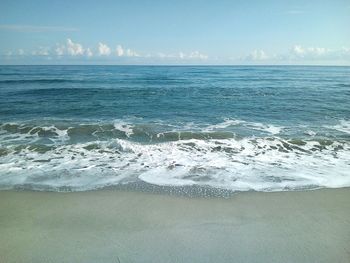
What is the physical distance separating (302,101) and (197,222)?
746 inches

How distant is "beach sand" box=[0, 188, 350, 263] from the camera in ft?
14.6

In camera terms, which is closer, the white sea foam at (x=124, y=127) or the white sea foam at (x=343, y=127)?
the white sea foam at (x=124, y=127)

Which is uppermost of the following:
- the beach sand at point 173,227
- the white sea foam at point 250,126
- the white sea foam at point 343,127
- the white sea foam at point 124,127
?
the white sea foam at point 343,127

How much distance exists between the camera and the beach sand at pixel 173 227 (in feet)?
14.6

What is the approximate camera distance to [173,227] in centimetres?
514

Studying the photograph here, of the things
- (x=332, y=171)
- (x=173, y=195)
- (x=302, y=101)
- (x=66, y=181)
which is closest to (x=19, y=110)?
(x=66, y=181)

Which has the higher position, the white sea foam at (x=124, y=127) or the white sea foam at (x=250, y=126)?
the white sea foam at (x=250, y=126)

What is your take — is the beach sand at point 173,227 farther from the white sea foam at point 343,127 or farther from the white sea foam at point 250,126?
the white sea foam at point 343,127

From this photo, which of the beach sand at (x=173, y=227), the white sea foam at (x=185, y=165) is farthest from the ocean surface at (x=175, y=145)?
the beach sand at (x=173, y=227)

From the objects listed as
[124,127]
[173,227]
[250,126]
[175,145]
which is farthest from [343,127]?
[173,227]

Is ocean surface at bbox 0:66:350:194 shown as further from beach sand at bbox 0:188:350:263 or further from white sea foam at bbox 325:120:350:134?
beach sand at bbox 0:188:350:263

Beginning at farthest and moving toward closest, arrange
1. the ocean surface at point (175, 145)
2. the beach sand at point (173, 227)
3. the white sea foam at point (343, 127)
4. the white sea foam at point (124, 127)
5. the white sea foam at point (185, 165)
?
the white sea foam at point (343, 127) → the white sea foam at point (124, 127) → the ocean surface at point (175, 145) → the white sea foam at point (185, 165) → the beach sand at point (173, 227)

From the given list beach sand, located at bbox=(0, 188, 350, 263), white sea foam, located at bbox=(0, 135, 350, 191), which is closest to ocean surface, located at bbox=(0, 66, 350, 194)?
white sea foam, located at bbox=(0, 135, 350, 191)

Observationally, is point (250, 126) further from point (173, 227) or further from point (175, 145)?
point (173, 227)
